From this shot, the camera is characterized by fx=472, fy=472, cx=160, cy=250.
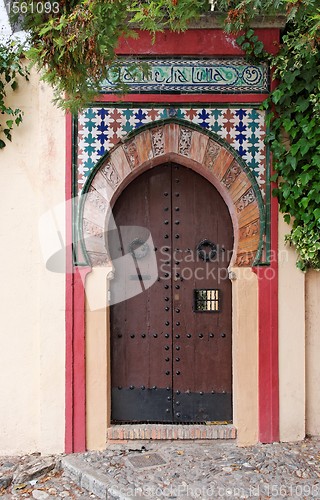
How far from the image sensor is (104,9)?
2.82 meters

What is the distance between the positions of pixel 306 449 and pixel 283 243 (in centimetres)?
166

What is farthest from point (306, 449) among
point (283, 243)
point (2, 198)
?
point (2, 198)

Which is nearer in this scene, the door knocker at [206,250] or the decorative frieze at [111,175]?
the decorative frieze at [111,175]

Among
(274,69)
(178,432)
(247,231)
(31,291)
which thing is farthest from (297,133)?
(178,432)

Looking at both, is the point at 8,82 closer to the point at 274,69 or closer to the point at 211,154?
the point at 211,154

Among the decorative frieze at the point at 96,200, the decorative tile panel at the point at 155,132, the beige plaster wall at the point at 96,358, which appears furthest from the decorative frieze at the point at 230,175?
the beige plaster wall at the point at 96,358

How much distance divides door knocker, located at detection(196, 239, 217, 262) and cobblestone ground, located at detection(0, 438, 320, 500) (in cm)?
154

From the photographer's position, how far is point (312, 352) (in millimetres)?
3965

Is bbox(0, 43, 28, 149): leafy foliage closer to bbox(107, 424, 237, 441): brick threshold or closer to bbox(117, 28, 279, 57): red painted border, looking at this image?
bbox(117, 28, 279, 57): red painted border

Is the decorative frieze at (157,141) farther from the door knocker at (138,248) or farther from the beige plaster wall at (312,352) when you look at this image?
the beige plaster wall at (312,352)

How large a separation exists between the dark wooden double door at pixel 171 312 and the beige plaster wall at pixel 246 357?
7.7 inches

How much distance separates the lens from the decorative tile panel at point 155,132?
388 centimetres

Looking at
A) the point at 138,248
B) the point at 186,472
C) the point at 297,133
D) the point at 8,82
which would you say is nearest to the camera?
the point at 186,472

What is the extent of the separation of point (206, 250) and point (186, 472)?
175 cm
